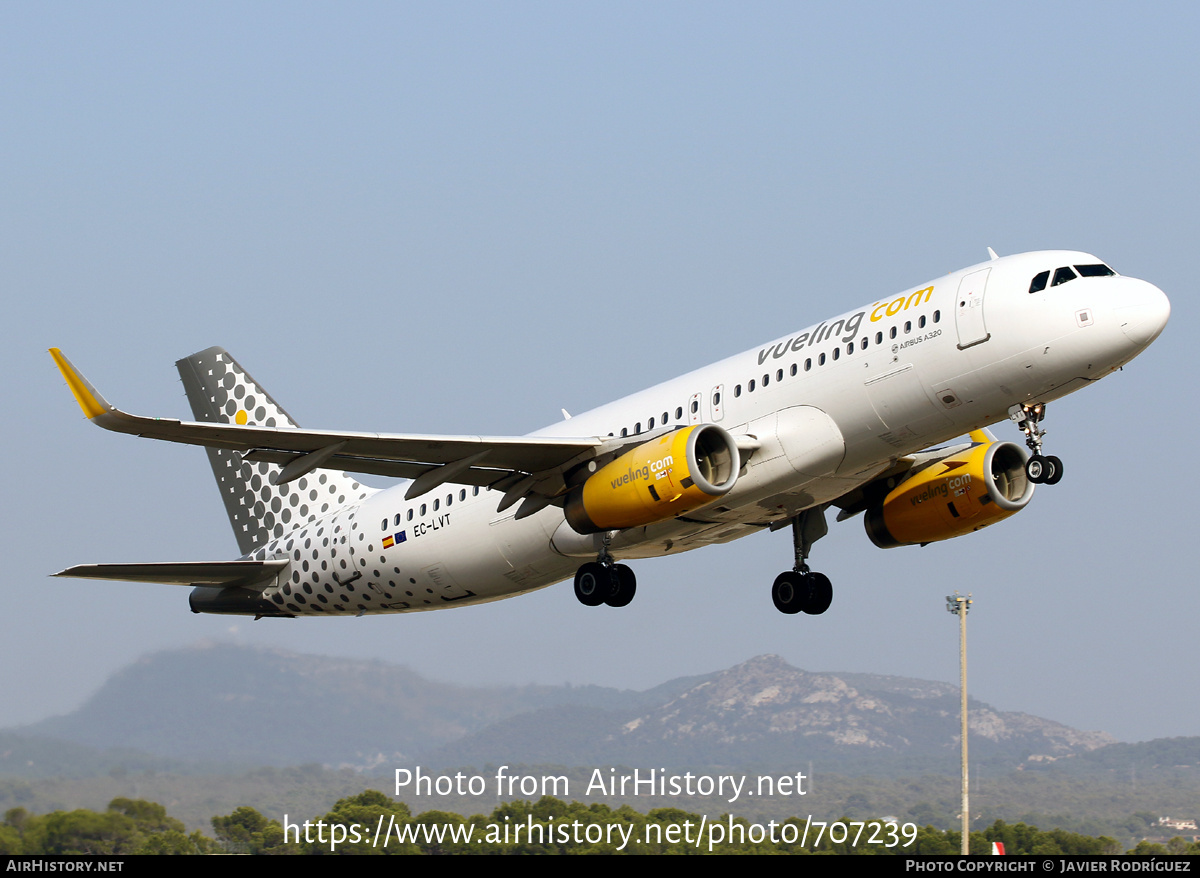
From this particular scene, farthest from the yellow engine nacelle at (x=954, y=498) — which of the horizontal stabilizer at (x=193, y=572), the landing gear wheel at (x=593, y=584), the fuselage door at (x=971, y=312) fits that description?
the horizontal stabilizer at (x=193, y=572)

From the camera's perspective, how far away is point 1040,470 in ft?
85.1

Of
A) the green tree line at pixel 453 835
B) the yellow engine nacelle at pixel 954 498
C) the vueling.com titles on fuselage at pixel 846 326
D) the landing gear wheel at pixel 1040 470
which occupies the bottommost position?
the green tree line at pixel 453 835

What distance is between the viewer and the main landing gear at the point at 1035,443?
25.1 meters

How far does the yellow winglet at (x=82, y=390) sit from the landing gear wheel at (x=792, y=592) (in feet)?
51.6

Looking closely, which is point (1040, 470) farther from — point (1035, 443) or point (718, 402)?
point (718, 402)

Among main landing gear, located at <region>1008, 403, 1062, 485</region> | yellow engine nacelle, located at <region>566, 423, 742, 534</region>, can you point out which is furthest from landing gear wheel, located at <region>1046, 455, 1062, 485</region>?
yellow engine nacelle, located at <region>566, 423, 742, 534</region>

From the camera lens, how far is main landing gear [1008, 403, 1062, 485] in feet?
82.4

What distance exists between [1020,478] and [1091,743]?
12241 centimetres

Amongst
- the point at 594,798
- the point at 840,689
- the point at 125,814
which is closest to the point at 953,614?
the point at 594,798

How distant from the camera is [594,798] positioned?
67250 mm

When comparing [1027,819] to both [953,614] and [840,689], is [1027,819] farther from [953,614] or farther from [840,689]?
[840,689]

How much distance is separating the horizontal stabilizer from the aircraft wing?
16.3 feet

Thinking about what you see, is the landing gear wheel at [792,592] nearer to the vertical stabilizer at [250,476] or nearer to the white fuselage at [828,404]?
the white fuselage at [828,404]

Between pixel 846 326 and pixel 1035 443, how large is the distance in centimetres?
393
